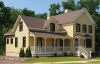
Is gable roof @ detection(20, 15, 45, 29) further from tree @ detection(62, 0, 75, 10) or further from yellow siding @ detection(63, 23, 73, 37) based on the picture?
tree @ detection(62, 0, 75, 10)

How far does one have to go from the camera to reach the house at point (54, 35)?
3325 cm

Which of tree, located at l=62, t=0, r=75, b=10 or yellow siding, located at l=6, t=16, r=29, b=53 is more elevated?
tree, located at l=62, t=0, r=75, b=10

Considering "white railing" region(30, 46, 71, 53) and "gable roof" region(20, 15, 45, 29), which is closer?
"white railing" region(30, 46, 71, 53)

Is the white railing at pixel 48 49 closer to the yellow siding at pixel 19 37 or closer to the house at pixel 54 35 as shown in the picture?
the house at pixel 54 35

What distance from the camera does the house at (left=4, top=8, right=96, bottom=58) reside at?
33.2m

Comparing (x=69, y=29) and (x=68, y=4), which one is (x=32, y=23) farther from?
(x=68, y=4)

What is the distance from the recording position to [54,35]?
34031 millimetres

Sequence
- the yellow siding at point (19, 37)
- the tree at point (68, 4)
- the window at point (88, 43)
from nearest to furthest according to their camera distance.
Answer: the yellow siding at point (19, 37) < the window at point (88, 43) < the tree at point (68, 4)

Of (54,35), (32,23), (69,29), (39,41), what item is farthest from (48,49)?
(69,29)

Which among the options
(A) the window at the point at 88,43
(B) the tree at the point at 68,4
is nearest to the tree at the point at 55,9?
(B) the tree at the point at 68,4

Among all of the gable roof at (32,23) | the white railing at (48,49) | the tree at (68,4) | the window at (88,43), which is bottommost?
the white railing at (48,49)

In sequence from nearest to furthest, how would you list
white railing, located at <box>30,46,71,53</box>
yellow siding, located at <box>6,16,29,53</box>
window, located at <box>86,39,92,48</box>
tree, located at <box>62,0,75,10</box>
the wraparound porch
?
white railing, located at <box>30,46,71,53</box> < the wraparound porch < yellow siding, located at <box>6,16,29,53</box> < window, located at <box>86,39,92,48</box> < tree, located at <box>62,0,75,10</box>

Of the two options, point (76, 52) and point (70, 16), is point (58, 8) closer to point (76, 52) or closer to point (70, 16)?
point (70, 16)

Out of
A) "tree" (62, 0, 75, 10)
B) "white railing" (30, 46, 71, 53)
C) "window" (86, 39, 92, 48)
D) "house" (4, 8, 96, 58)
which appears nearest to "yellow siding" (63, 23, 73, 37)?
"house" (4, 8, 96, 58)
